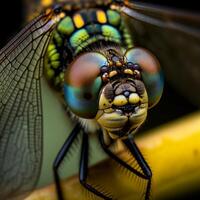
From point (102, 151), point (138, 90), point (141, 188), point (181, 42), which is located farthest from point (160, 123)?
point (138, 90)

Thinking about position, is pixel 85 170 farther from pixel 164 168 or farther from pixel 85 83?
pixel 85 83

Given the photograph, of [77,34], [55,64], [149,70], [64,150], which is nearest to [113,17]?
[77,34]

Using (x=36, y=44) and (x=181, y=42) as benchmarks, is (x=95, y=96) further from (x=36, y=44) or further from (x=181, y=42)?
(x=181, y=42)

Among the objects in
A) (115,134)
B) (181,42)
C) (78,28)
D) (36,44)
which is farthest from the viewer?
(181,42)

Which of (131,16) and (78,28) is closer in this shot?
(78,28)

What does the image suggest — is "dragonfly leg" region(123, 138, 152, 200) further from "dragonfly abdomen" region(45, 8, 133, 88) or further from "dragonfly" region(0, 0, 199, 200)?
"dragonfly abdomen" region(45, 8, 133, 88)

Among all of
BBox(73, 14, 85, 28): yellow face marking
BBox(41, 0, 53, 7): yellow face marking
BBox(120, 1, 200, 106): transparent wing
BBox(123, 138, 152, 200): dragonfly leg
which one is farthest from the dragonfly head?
BBox(41, 0, 53, 7): yellow face marking
